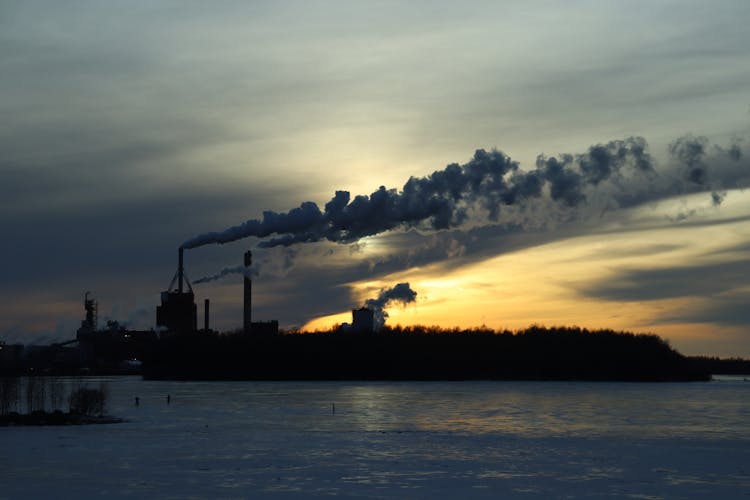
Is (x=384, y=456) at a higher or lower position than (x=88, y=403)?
lower

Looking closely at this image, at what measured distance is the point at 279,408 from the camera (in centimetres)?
9612

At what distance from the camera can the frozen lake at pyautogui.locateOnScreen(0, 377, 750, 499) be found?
3750cm

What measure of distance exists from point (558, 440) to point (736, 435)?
13.8m

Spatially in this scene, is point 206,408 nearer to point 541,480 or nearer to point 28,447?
point 28,447

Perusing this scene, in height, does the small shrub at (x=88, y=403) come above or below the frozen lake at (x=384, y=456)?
above

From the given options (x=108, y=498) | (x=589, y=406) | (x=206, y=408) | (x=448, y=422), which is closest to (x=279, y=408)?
(x=206, y=408)

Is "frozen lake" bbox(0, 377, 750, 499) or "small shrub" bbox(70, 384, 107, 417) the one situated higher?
"small shrub" bbox(70, 384, 107, 417)

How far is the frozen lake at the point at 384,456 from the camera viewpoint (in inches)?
1476

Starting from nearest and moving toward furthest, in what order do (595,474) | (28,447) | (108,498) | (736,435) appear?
(108,498) < (595,474) < (28,447) < (736,435)

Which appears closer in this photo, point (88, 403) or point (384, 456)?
point (384, 456)

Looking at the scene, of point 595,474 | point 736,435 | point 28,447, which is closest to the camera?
point 595,474

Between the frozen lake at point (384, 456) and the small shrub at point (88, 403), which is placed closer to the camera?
the frozen lake at point (384, 456)

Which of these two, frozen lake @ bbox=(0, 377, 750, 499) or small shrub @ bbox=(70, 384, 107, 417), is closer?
frozen lake @ bbox=(0, 377, 750, 499)

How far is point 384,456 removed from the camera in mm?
49688
